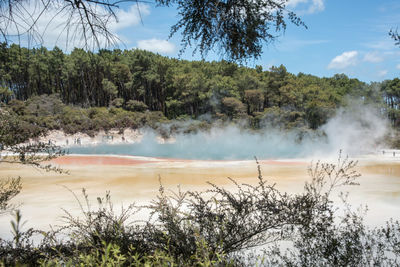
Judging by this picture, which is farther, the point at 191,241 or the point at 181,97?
the point at 181,97

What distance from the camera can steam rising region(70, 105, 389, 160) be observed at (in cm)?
2766

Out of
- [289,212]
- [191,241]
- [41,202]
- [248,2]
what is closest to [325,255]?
[289,212]

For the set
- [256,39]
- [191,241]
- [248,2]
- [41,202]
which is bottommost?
[41,202]

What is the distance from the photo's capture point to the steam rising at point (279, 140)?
90.7 ft

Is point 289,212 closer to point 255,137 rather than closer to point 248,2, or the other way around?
point 248,2

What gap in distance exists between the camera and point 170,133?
1452 inches

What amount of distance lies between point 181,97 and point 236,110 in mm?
8274

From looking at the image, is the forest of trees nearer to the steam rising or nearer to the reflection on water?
the steam rising

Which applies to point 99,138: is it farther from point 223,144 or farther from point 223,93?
point 223,93

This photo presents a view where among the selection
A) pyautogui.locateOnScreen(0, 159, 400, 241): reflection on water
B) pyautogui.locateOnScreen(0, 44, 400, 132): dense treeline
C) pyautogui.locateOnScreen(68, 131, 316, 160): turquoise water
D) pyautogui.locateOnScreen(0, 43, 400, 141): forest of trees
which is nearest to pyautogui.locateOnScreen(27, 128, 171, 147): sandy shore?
pyautogui.locateOnScreen(0, 43, 400, 141): forest of trees

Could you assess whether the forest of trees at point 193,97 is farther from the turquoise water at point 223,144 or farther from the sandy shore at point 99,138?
the turquoise water at point 223,144

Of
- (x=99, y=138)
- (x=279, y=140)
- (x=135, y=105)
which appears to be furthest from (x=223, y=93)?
(x=99, y=138)

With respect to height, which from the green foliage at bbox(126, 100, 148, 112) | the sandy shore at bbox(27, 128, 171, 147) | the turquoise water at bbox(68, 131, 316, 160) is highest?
the green foliage at bbox(126, 100, 148, 112)

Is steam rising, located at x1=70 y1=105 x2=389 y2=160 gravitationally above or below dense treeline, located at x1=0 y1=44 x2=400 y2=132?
below
